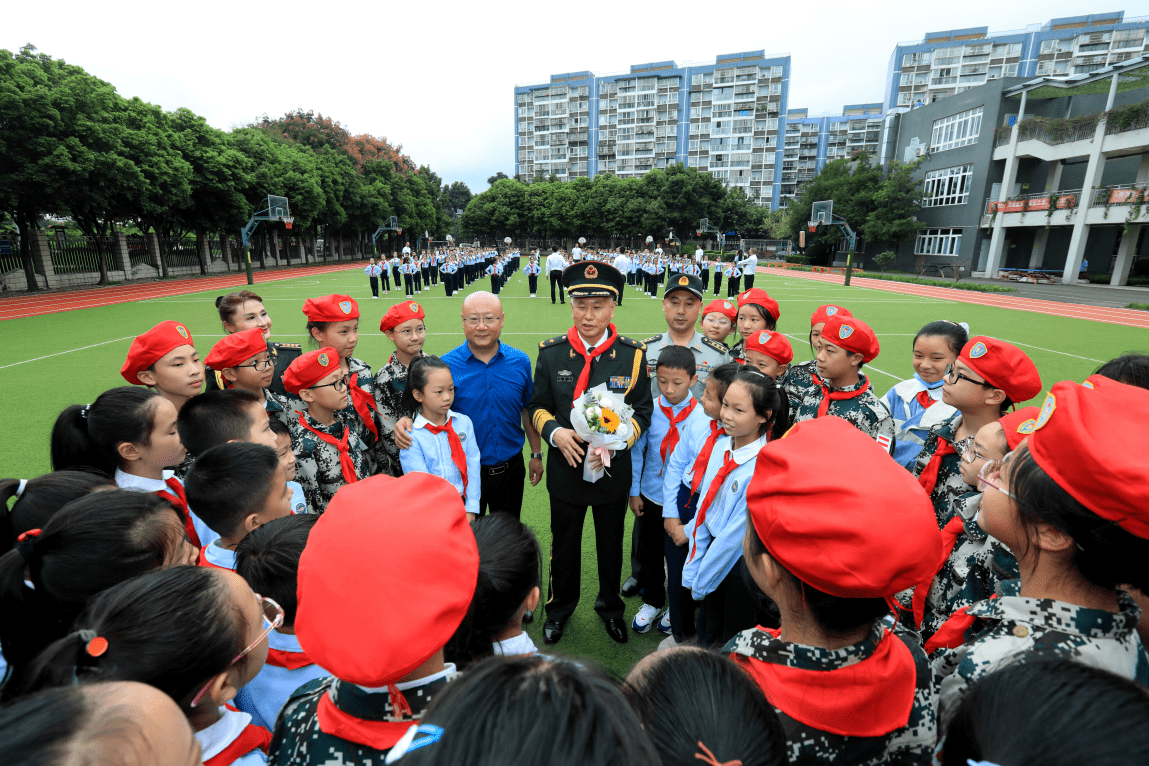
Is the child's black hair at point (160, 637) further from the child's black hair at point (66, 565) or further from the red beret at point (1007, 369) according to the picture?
the red beret at point (1007, 369)

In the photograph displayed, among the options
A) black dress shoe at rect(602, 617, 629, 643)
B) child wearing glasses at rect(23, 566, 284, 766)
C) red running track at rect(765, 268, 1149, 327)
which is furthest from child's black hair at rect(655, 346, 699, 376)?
red running track at rect(765, 268, 1149, 327)

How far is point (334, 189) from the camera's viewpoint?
127ft

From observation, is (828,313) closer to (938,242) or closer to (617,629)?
(617,629)

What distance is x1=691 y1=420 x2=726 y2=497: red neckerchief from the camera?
8.82 ft

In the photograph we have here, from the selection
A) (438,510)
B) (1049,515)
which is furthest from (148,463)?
(1049,515)

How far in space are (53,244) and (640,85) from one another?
74.1 m

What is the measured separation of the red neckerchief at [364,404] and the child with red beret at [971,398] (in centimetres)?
323

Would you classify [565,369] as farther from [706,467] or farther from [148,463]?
[148,463]

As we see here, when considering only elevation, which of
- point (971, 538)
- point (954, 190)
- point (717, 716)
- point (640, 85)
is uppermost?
point (640, 85)

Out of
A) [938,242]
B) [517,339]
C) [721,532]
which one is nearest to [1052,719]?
[721,532]

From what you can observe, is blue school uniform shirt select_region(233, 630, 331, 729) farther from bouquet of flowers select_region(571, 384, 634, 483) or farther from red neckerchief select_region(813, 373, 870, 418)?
red neckerchief select_region(813, 373, 870, 418)

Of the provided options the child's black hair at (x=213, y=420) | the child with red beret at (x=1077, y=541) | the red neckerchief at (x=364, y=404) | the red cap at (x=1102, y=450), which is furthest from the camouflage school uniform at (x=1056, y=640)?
the red neckerchief at (x=364, y=404)

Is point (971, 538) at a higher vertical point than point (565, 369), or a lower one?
lower

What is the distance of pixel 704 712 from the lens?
0.87 meters
